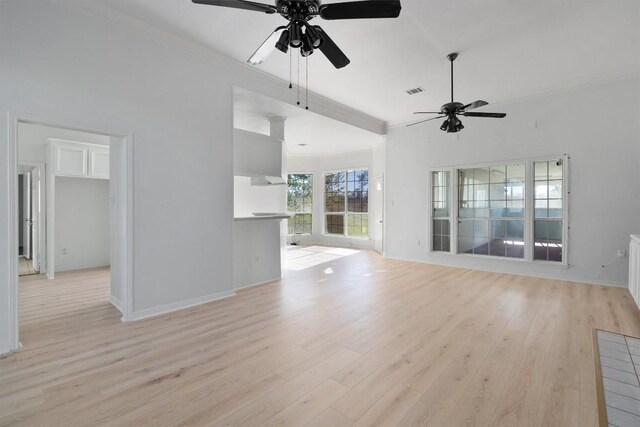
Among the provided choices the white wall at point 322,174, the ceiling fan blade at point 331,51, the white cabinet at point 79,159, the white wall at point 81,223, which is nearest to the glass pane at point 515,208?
the white wall at point 322,174

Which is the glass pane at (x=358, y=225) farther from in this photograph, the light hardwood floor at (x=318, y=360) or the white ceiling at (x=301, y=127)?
the light hardwood floor at (x=318, y=360)

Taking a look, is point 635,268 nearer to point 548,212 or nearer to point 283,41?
point 548,212

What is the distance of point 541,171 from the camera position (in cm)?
534

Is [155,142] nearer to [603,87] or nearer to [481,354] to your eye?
[481,354]

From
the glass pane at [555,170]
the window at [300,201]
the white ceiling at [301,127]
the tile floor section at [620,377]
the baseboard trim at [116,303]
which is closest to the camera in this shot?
the tile floor section at [620,377]

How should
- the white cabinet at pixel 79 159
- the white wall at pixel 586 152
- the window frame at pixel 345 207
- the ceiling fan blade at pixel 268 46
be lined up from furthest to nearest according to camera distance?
the window frame at pixel 345 207
the white cabinet at pixel 79 159
the white wall at pixel 586 152
the ceiling fan blade at pixel 268 46

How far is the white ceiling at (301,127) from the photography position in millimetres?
4926

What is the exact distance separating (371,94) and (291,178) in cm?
527

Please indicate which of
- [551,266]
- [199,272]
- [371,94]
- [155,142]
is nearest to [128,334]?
[199,272]

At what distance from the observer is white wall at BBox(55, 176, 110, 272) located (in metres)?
5.84

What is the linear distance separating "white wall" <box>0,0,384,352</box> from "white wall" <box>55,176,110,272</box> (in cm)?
380

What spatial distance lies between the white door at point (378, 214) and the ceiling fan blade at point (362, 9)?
6207mm

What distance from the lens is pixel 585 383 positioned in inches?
84.7

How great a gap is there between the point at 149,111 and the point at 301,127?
3434 mm
